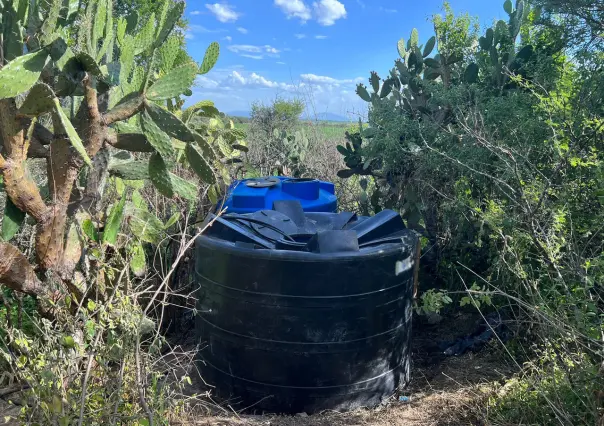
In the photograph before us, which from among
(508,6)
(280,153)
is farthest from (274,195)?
(280,153)

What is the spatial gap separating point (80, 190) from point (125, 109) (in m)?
0.72

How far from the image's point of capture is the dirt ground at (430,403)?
2.79m

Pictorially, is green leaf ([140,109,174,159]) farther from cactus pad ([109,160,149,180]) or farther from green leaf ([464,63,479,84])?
green leaf ([464,63,479,84])

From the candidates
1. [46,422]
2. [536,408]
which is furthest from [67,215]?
[536,408]

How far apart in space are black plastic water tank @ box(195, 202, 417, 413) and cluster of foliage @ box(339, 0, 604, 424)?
416 mm

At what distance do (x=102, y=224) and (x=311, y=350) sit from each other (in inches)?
55.1

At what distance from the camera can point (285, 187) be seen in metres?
4.07

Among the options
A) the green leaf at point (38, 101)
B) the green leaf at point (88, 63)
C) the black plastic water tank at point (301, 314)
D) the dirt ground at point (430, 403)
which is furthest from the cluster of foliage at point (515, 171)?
the green leaf at point (38, 101)

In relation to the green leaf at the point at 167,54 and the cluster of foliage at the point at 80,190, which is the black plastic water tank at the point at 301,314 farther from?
the green leaf at the point at 167,54

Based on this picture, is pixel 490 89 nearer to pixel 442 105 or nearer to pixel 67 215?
pixel 442 105

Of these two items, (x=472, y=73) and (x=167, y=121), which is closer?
(x=167, y=121)

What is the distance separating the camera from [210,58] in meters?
3.49

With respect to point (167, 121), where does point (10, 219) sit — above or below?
below

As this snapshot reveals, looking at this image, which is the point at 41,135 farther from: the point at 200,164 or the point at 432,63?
the point at 432,63
